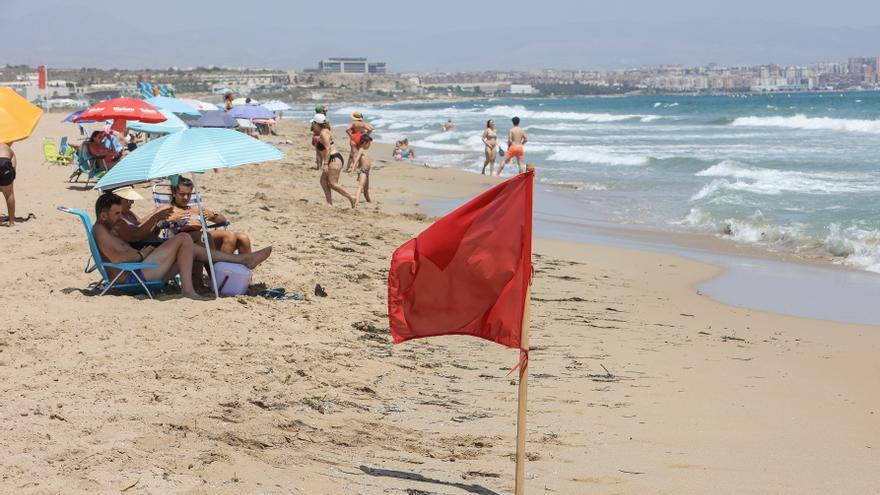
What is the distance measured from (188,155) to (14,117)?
12.9 ft

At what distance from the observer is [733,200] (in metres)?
16.9

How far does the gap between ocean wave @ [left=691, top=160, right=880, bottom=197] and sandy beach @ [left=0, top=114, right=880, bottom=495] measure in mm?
9627

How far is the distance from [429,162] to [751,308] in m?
18.9

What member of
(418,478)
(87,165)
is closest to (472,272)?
(418,478)

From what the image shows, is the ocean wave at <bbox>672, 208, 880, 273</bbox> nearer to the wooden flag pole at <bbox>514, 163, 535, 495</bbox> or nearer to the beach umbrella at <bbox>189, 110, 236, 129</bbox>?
the beach umbrella at <bbox>189, 110, 236, 129</bbox>

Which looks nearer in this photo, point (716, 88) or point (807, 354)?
point (807, 354)

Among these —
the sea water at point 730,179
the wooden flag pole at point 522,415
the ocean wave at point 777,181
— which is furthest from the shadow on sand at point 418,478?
the ocean wave at point 777,181

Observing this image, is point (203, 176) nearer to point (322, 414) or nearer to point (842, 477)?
point (322, 414)

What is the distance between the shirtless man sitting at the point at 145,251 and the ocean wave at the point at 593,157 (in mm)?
19409

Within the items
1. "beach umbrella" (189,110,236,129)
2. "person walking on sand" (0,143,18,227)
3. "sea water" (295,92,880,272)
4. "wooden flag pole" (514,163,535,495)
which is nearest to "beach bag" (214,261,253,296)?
"wooden flag pole" (514,163,535,495)

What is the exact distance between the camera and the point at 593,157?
2819 cm

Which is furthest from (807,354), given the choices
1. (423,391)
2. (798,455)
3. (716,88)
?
(716,88)

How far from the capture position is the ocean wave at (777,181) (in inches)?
724

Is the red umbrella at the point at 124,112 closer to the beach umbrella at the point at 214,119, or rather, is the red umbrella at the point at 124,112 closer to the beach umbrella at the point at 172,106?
the beach umbrella at the point at 214,119
